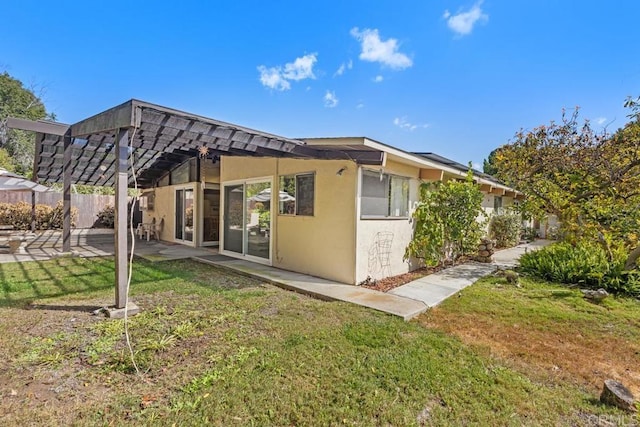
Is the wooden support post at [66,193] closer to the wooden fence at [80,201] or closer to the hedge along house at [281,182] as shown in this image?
the hedge along house at [281,182]

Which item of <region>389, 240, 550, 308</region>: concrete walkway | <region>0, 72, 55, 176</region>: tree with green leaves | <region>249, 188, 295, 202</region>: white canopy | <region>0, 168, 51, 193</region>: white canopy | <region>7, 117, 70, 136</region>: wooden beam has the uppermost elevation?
<region>0, 72, 55, 176</region>: tree with green leaves

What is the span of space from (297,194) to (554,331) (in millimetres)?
5412

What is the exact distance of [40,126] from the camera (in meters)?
7.60

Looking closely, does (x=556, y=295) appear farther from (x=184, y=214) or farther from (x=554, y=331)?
(x=184, y=214)

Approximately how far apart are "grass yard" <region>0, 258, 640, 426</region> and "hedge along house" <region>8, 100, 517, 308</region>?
1232 millimetres

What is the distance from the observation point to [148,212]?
14.9 metres

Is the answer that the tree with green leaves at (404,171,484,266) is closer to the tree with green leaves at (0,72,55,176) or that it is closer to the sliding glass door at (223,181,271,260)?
the sliding glass door at (223,181,271,260)

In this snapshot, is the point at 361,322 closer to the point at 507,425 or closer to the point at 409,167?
the point at 507,425

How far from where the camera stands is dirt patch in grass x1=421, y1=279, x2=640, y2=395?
339 cm

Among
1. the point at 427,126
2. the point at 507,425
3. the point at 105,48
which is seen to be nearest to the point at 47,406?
the point at 507,425

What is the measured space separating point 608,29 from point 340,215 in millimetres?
8803

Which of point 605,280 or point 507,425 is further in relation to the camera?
point 605,280

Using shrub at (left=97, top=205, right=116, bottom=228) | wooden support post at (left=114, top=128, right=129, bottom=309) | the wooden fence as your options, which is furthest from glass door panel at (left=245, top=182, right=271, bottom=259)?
the wooden fence

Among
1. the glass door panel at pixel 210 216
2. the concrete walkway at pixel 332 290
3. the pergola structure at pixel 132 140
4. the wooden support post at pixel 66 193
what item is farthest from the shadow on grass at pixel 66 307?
the glass door panel at pixel 210 216
